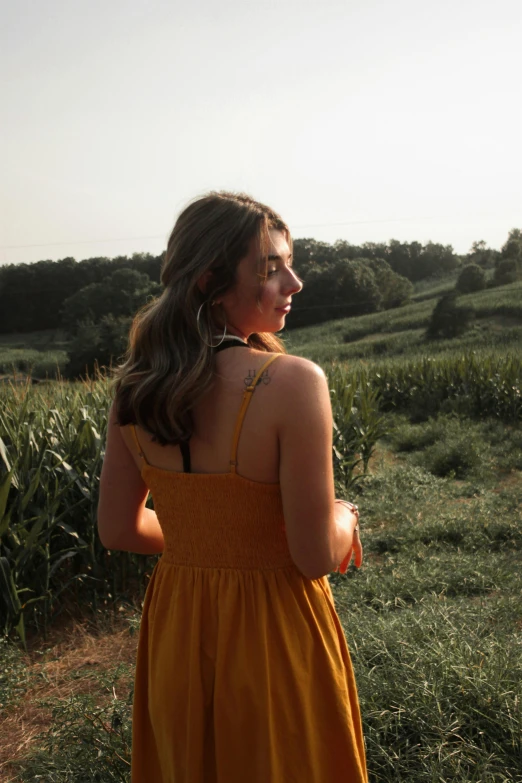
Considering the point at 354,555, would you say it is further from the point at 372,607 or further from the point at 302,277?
the point at 302,277

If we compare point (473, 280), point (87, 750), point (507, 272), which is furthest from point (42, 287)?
point (87, 750)

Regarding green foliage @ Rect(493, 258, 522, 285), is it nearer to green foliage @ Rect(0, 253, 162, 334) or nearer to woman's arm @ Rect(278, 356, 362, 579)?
green foliage @ Rect(0, 253, 162, 334)

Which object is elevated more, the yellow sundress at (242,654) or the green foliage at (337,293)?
the yellow sundress at (242,654)

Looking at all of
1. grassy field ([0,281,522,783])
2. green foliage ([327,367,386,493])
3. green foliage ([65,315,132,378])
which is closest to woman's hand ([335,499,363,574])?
grassy field ([0,281,522,783])

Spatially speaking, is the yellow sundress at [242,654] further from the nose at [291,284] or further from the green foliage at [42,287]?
the green foliage at [42,287]

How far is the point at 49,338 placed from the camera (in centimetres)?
3056

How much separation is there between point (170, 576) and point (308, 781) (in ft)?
1.52

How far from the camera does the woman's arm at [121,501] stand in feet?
4.82

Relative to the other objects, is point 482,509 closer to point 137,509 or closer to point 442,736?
point 442,736

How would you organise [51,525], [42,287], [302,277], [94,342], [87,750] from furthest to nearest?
[302,277] → [42,287] → [94,342] → [51,525] → [87,750]

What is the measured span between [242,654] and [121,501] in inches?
16.8

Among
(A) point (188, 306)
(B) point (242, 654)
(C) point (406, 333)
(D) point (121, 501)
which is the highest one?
(A) point (188, 306)

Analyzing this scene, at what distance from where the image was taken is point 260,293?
1.30 metres

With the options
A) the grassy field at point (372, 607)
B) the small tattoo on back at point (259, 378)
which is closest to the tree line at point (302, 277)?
the grassy field at point (372, 607)
